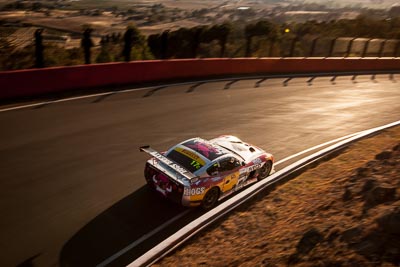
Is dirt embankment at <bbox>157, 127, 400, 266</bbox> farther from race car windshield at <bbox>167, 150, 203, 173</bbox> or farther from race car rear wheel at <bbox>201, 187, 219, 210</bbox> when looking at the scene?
race car windshield at <bbox>167, 150, 203, 173</bbox>

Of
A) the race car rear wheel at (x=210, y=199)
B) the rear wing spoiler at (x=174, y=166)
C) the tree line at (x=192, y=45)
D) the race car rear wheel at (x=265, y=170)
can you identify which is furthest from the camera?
the tree line at (x=192, y=45)

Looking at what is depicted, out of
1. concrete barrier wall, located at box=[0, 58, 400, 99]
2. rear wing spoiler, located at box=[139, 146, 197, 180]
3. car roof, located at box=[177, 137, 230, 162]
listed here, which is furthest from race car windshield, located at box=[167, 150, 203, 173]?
concrete barrier wall, located at box=[0, 58, 400, 99]

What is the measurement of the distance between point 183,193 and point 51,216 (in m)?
2.82

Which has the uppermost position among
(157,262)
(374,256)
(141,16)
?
(374,256)

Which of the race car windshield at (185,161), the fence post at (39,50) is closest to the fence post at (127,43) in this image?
the fence post at (39,50)

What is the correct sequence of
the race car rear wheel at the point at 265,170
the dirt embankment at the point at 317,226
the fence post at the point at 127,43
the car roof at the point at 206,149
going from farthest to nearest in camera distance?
1. the fence post at the point at 127,43
2. the race car rear wheel at the point at 265,170
3. the car roof at the point at 206,149
4. the dirt embankment at the point at 317,226

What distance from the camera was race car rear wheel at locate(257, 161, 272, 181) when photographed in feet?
34.2

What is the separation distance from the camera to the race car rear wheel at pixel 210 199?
905cm

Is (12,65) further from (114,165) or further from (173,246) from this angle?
(173,246)

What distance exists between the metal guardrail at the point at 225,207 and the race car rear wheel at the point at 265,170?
285 millimetres

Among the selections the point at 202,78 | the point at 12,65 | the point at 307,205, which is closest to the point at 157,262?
the point at 307,205

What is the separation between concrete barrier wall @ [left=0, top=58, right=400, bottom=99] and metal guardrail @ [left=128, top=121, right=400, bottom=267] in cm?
945

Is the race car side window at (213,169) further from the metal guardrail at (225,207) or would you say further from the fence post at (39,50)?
the fence post at (39,50)

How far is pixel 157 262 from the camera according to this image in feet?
23.5
